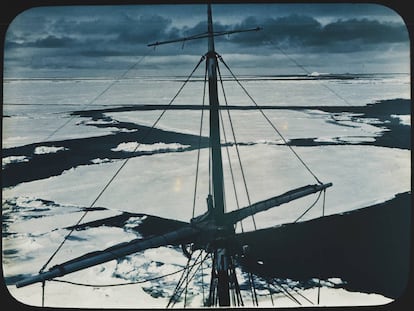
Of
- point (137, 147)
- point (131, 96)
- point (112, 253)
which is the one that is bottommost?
point (112, 253)

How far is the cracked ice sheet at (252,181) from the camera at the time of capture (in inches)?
67.2

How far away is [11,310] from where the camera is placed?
1.66m

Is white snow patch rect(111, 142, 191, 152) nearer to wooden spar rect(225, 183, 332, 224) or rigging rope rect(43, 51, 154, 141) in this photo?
rigging rope rect(43, 51, 154, 141)

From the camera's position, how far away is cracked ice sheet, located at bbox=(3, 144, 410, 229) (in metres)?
1.71

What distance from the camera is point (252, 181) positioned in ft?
5.69

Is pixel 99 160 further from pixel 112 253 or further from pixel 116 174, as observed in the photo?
pixel 112 253

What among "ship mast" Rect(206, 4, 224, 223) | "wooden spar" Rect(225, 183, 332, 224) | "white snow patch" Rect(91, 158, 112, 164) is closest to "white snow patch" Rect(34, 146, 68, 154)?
"white snow patch" Rect(91, 158, 112, 164)

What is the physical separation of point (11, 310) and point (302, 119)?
141cm

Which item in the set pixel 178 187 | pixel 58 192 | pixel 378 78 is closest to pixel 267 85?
pixel 378 78

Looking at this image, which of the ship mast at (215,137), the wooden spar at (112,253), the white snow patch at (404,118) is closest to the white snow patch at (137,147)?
the ship mast at (215,137)

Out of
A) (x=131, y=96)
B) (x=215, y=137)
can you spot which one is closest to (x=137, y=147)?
(x=131, y=96)

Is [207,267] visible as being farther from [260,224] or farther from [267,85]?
[267,85]

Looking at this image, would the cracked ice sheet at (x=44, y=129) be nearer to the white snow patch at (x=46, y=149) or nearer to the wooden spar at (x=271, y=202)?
the white snow patch at (x=46, y=149)

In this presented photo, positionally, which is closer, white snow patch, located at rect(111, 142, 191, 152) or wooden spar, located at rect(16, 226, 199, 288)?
wooden spar, located at rect(16, 226, 199, 288)
